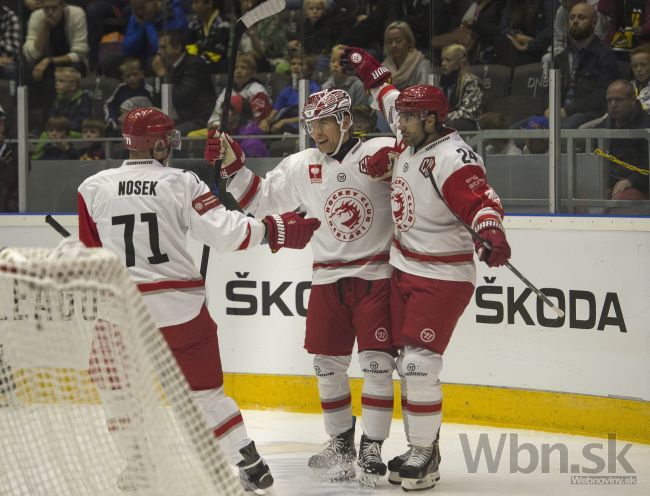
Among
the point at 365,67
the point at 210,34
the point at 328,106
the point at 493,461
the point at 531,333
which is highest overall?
the point at 210,34

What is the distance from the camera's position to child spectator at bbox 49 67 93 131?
5.94m

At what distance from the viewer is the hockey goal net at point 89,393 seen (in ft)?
7.98

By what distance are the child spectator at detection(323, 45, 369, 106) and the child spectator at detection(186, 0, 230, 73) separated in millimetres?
699

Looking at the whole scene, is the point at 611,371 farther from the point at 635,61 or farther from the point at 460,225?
the point at 635,61

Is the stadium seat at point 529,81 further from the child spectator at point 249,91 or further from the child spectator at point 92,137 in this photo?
the child spectator at point 92,137

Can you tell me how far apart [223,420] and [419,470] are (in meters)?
0.77

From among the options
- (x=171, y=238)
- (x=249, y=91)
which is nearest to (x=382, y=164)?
(x=171, y=238)

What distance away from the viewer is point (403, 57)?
211 inches

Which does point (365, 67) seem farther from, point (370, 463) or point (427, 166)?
point (370, 463)

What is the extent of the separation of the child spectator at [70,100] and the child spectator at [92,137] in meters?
0.05

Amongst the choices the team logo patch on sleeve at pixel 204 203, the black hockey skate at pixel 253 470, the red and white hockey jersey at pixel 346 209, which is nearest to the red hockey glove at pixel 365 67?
the red and white hockey jersey at pixel 346 209

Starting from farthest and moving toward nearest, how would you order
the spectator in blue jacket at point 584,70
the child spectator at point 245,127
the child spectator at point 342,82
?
the child spectator at point 342,82, the child spectator at point 245,127, the spectator in blue jacket at point 584,70

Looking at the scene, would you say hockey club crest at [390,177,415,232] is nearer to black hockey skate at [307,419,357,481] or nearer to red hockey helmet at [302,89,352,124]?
red hockey helmet at [302,89,352,124]

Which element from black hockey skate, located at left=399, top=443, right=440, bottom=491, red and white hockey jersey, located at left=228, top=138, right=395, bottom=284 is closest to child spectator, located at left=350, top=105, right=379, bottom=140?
red and white hockey jersey, located at left=228, top=138, right=395, bottom=284
